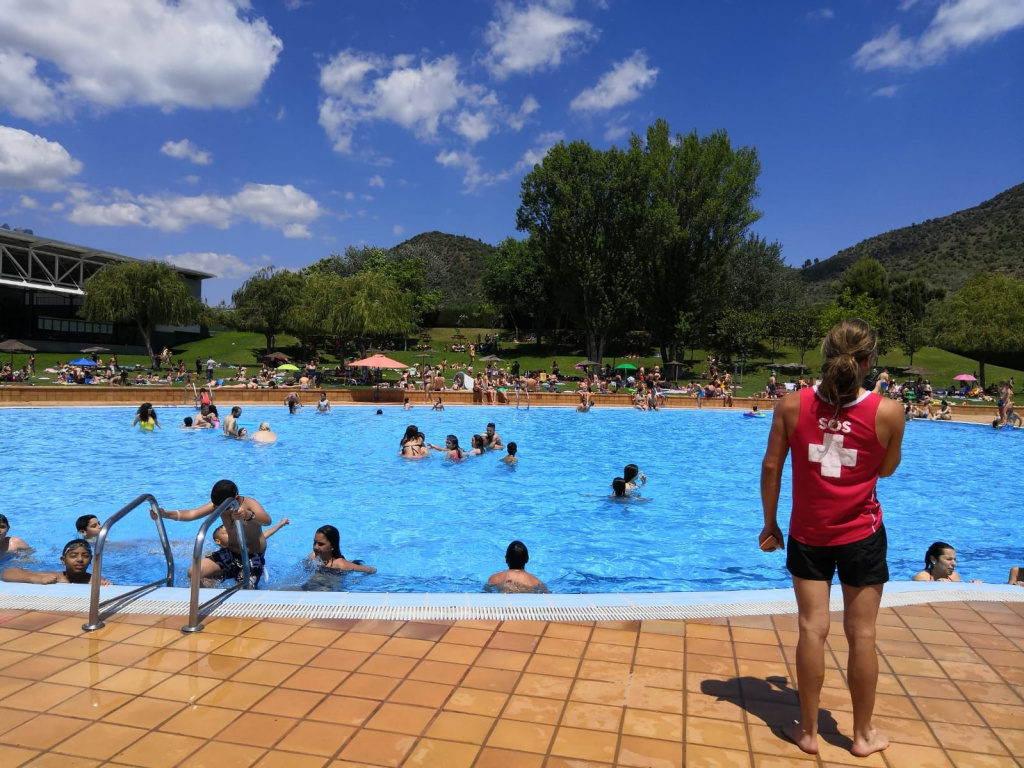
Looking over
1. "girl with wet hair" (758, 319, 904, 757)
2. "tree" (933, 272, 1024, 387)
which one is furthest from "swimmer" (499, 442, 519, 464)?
"tree" (933, 272, 1024, 387)

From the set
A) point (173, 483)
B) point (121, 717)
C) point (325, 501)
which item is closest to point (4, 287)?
point (173, 483)

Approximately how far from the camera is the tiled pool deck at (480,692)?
2689 mm

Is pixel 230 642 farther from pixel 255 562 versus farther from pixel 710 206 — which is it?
pixel 710 206

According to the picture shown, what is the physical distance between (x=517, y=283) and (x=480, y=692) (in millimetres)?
51462

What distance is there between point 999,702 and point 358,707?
3052 millimetres

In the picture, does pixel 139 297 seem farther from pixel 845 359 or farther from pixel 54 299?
pixel 845 359

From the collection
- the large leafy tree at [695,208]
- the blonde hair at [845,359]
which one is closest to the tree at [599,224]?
the large leafy tree at [695,208]

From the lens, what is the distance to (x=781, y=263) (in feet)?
169

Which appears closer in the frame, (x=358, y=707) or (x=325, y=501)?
(x=358, y=707)

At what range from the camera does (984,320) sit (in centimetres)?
3616

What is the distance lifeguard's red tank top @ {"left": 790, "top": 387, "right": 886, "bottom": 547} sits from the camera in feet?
8.54

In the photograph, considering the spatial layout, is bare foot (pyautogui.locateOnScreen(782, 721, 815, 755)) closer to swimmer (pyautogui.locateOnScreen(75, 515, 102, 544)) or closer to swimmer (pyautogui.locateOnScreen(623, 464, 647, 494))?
swimmer (pyautogui.locateOnScreen(75, 515, 102, 544))

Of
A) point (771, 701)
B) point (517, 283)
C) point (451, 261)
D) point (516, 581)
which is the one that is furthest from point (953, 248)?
point (771, 701)

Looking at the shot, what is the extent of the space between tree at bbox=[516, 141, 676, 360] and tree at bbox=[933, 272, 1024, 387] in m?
17.6
